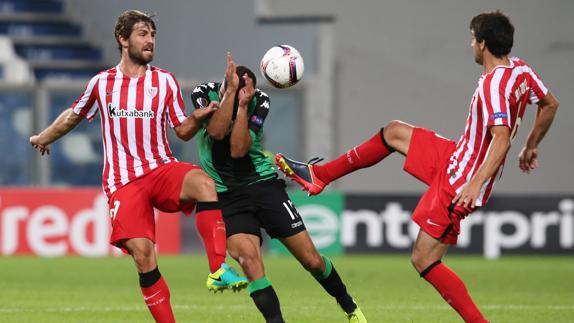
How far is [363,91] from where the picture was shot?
21.8 m

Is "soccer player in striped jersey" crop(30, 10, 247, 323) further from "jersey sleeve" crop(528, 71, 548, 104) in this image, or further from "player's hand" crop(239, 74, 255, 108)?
"jersey sleeve" crop(528, 71, 548, 104)

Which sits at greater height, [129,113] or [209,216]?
[129,113]

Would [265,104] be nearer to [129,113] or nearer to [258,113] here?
[258,113]

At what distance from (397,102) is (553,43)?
3035 millimetres

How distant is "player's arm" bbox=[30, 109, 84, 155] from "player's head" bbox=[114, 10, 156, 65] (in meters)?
0.54

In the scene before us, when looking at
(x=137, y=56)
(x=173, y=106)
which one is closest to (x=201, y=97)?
(x=173, y=106)

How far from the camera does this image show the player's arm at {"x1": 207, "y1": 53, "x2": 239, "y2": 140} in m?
7.15

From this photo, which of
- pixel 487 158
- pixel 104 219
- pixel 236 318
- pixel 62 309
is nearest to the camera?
pixel 487 158

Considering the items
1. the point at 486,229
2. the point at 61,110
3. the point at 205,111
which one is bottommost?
the point at 486,229

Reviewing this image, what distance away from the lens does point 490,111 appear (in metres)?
6.89

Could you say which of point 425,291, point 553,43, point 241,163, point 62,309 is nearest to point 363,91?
point 553,43

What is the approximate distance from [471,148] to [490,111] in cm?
35

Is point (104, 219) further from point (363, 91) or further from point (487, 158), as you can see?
point (487, 158)

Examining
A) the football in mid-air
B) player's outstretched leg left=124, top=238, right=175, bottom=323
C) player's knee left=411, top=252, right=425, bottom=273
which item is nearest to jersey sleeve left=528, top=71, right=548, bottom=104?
player's knee left=411, top=252, right=425, bottom=273
